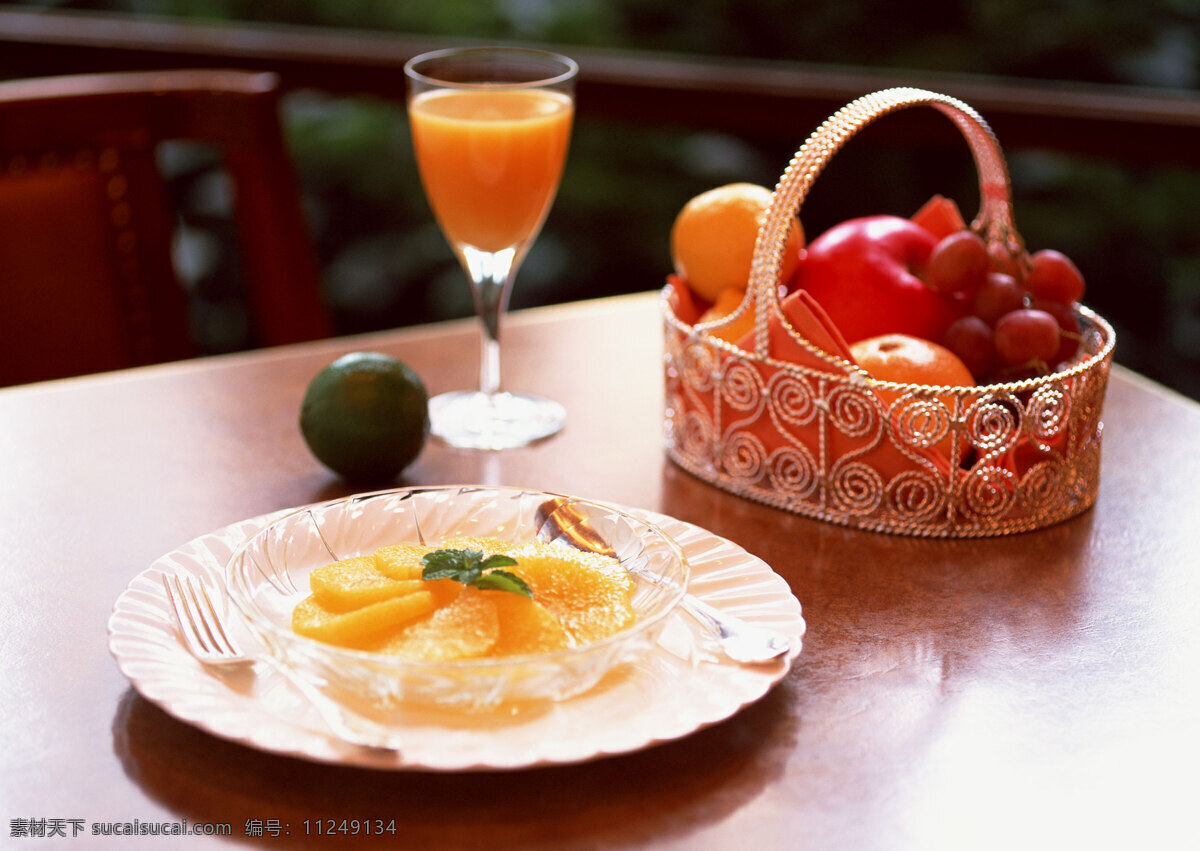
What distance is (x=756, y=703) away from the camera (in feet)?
2.02

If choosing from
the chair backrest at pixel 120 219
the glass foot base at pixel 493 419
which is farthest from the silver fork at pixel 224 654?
the chair backrest at pixel 120 219

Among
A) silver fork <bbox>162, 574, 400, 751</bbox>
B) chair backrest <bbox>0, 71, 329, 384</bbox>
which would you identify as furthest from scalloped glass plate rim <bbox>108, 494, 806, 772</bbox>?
chair backrest <bbox>0, 71, 329, 384</bbox>

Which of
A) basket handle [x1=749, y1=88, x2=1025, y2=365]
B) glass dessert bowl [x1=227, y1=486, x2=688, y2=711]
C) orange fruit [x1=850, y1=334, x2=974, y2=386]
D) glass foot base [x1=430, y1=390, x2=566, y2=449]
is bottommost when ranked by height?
glass foot base [x1=430, y1=390, x2=566, y2=449]

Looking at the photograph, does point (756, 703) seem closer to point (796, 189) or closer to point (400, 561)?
point (400, 561)

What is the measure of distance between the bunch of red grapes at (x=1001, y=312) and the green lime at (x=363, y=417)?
14.4 inches

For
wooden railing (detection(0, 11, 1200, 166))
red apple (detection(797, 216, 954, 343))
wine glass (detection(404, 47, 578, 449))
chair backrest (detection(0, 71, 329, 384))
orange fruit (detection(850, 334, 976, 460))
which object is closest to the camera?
orange fruit (detection(850, 334, 976, 460))

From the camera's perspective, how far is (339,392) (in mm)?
856

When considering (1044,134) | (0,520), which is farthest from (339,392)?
(1044,134)

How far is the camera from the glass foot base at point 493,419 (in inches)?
37.7

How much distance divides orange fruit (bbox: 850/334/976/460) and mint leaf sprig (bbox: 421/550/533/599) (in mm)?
305

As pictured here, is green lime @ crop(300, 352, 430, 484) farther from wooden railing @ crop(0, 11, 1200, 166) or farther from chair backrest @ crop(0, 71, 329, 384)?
wooden railing @ crop(0, 11, 1200, 166)

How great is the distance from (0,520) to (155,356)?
23.8 inches

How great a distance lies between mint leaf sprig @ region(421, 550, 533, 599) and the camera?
1.88 ft

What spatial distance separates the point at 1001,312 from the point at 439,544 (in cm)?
42
